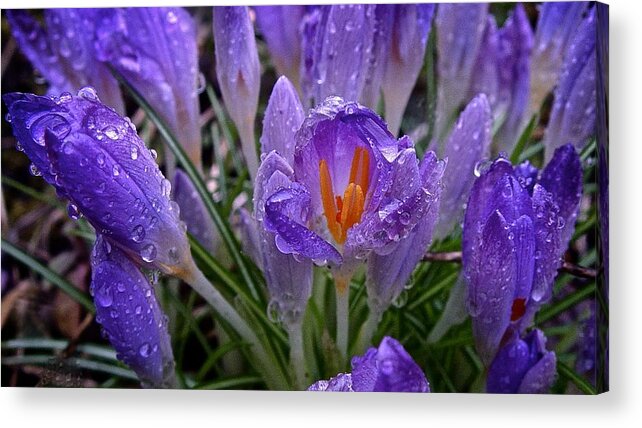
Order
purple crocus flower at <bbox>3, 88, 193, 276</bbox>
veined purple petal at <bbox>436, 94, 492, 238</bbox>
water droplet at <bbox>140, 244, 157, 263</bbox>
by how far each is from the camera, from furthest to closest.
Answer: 1. veined purple petal at <bbox>436, 94, 492, 238</bbox>
2. water droplet at <bbox>140, 244, 157, 263</bbox>
3. purple crocus flower at <bbox>3, 88, 193, 276</bbox>

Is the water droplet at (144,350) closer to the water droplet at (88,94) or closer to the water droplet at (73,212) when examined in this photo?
the water droplet at (73,212)

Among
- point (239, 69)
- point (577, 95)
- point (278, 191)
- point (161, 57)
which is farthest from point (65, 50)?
point (577, 95)

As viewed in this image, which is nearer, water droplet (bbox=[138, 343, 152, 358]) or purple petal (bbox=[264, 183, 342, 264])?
purple petal (bbox=[264, 183, 342, 264])

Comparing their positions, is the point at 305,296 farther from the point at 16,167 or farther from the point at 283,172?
the point at 16,167

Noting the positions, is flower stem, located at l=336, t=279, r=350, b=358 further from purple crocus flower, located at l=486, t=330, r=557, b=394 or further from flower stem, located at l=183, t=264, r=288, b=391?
purple crocus flower, located at l=486, t=330, r=557, b=394

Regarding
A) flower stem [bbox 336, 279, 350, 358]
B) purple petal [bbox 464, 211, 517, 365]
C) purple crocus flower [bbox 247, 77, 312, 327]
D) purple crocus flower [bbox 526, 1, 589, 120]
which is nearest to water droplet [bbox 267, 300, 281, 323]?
purple crocus flower [bbox 247, 77, 312, 327]

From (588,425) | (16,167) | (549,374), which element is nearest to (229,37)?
(16,167)

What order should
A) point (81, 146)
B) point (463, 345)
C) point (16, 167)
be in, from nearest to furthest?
point (81, 146) < point (463, 345) < point (16, 167)
